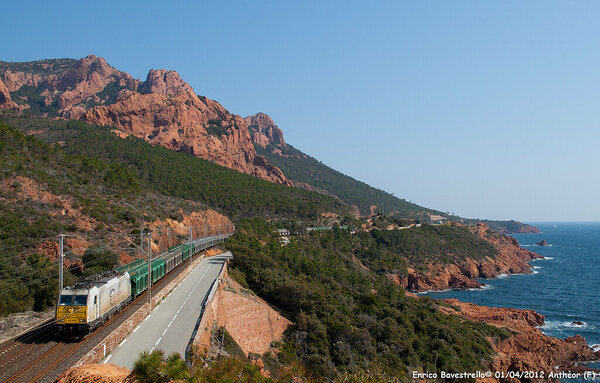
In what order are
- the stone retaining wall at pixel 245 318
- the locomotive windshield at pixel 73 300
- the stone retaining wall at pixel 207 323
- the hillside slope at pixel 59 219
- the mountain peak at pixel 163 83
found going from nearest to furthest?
the locomotive windshield at pixel 73 300
the stone retaining wall at pixel 207 323
the stone retaining wall at pixel 245 318
the hillside slope at pixel 59 219
the mountain peak at pixel 163 83

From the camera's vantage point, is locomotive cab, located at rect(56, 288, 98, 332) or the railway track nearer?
the railway track

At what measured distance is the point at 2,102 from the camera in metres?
96.0

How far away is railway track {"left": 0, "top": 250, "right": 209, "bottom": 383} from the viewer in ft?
41.7

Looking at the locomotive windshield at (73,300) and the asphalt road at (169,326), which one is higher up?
the locomotive windshield at (73,300)

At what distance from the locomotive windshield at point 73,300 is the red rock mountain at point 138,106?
293ft

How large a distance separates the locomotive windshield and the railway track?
1.69 m

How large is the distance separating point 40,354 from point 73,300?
90.8 inches

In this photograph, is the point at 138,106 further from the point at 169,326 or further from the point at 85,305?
the point at 85,305

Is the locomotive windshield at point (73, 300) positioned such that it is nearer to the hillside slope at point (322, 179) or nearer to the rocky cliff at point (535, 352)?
the rocky cliff at point (535, 352)

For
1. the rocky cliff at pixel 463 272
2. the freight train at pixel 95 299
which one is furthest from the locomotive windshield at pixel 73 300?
the rocky cliff at pixel 463 272

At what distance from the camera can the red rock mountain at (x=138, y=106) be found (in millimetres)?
103062

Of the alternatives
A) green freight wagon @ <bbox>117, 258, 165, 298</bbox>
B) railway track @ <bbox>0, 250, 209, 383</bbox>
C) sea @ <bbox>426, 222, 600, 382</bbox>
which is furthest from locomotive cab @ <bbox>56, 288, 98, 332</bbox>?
sea @ <bbox>426, 222, 600, 382</bbox>

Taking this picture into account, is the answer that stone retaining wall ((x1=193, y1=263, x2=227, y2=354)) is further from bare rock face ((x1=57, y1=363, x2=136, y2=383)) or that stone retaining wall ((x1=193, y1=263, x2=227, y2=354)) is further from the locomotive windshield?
the locomotive windshield

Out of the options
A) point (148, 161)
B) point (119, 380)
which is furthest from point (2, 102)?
point (119, 380)
